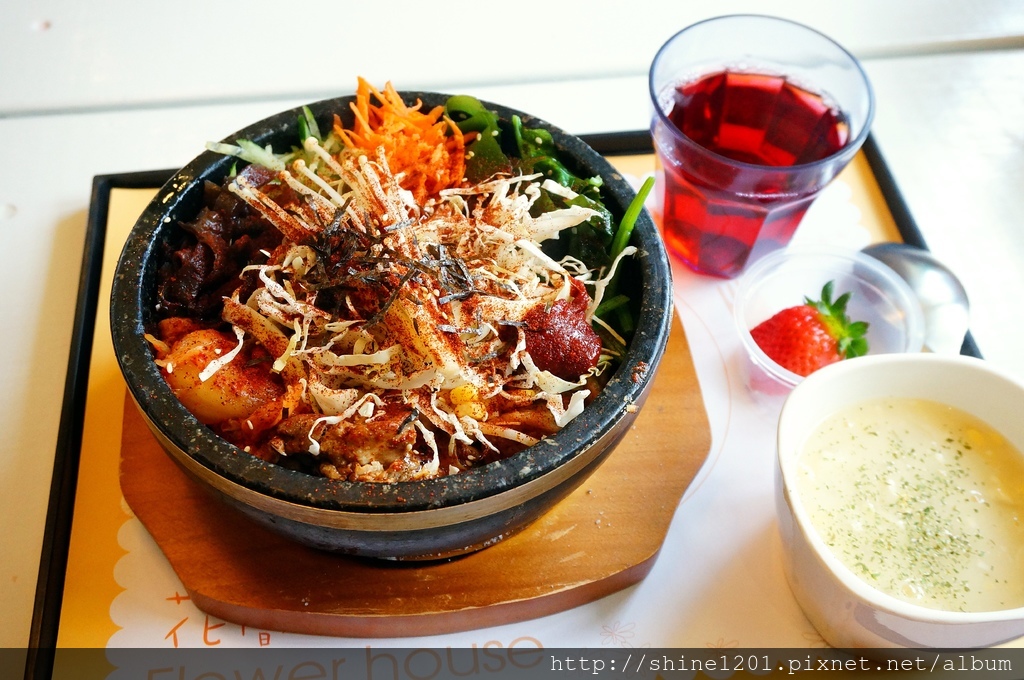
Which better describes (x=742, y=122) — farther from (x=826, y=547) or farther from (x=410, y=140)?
(x=826, y=547)

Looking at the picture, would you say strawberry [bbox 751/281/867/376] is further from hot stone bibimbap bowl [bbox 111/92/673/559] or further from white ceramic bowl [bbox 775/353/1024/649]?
hot stone bibimbap bowl [bbox 111/92/673/559]

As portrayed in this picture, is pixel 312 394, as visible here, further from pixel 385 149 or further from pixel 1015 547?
pixel 1015 547

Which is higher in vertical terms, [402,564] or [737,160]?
[737,160]

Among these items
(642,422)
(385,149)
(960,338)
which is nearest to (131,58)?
(385,149)

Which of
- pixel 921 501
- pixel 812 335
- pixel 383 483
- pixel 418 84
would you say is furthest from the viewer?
pixel 418 84

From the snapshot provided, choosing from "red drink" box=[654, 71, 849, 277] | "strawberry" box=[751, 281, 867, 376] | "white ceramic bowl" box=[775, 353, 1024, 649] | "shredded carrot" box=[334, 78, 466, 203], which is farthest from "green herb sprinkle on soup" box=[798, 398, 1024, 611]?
"shredded carrot" box=[334, 78, 466, 203]

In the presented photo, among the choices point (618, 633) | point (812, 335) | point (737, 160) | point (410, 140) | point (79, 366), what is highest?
point (410, 140)

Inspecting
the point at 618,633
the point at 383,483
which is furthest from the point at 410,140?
the point at 618,633
